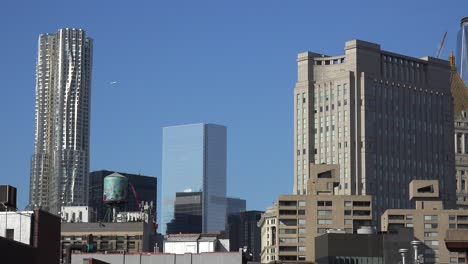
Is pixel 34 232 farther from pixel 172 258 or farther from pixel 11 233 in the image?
pixel 172 258

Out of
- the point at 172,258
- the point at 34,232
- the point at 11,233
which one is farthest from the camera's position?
the point at 172,258

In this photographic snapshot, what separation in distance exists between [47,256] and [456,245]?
46432 mm

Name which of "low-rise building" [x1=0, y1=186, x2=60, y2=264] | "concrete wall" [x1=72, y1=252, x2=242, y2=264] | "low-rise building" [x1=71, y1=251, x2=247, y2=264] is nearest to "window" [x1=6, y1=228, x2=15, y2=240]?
"low-rise building" [x1=0, y1=186, x2=60, y2=264]

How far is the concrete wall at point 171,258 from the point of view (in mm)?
162125

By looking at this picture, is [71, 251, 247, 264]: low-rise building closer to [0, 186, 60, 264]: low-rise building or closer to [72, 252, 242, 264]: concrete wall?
[72, 252, 242, 264]: concrete wall

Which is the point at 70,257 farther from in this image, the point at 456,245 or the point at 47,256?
the point at 456,245

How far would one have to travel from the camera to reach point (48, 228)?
12150 centimetres

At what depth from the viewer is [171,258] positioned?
6442 inches

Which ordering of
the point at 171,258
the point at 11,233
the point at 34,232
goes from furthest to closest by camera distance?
the point at 171,258 < the point at 11,233 < the point at 34,232

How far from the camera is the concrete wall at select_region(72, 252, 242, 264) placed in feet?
532

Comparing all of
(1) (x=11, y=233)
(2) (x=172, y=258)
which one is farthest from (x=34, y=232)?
(2) (x=172, y=258)

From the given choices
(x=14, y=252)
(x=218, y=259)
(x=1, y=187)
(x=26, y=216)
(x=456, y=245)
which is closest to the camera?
(x=456, y=245)

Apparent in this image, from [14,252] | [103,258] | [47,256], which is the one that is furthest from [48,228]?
[103,258]

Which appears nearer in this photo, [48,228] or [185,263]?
[48,228]
